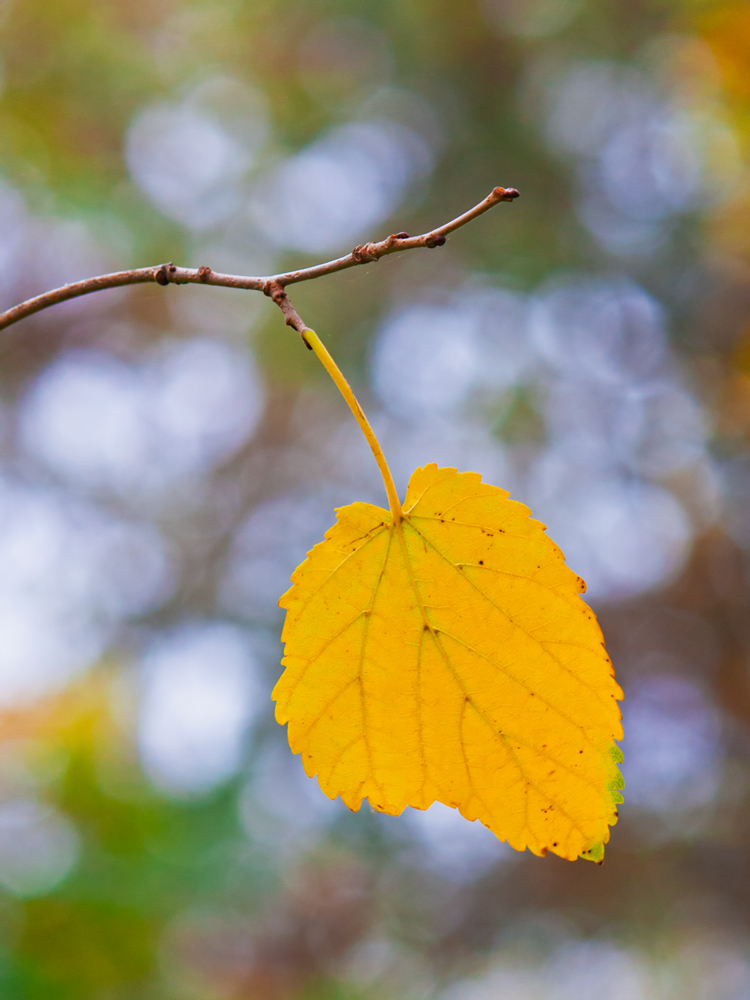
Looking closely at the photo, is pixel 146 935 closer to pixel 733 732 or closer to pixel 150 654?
pixel 150 654

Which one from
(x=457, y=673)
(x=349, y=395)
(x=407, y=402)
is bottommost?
(x=457, y=673)

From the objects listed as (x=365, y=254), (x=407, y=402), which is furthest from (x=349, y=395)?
(x=407, y=402)

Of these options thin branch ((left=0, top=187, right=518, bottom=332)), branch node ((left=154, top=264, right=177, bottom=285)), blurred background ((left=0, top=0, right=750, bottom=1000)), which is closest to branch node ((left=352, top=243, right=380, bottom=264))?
thin branch ((left=0, top=187, right=518, bottom=332))

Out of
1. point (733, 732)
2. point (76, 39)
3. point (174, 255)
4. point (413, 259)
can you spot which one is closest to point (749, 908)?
point (733, 732)

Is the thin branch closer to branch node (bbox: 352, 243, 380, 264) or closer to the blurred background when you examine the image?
branch node (bbox: 352, 243, 380, 264)

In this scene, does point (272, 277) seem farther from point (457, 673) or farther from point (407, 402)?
point (407, 402)

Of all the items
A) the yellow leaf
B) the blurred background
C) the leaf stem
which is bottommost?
the yellow leaf
